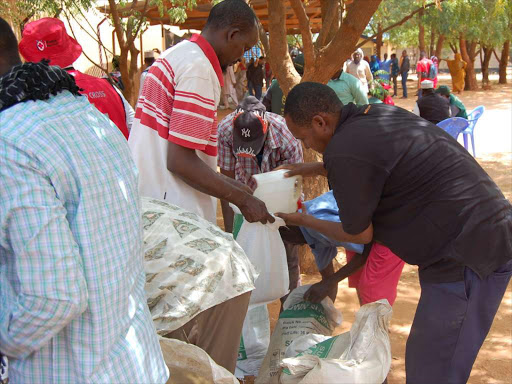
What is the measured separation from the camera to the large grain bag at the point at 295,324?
2973 mm

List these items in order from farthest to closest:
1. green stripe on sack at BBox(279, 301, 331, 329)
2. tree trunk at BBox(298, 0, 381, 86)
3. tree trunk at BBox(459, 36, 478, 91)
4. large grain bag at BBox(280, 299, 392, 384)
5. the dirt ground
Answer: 1. tree trunk at BBox(459, 36, 478, 91)
2. tree trunk at BBox(298, 0, 381, 86)
3. the dirt ground
4. green stripe on sack at BBox(279, 301, 331, 329)
5. large grain bag at BBox(280, 299, 392, 384)

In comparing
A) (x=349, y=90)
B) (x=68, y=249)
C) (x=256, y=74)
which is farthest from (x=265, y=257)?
(x=256, y=74)

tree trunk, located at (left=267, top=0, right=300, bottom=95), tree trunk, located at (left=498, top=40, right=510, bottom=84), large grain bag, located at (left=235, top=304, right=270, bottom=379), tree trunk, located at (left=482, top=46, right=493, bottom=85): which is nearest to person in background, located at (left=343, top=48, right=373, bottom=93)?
tree trunk, located at (left=267, top=0, right=300, bottom=95)

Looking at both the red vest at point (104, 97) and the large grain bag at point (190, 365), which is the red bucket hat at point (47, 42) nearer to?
the red vest at point (104, 97)

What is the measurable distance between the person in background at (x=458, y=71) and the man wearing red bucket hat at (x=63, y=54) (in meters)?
21.9

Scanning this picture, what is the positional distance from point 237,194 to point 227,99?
16469mm

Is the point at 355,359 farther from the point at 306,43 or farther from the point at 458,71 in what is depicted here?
the point at 458,71

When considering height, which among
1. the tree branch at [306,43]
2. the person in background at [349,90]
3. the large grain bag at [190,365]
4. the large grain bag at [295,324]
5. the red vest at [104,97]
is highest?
the tree branch at [306,43]

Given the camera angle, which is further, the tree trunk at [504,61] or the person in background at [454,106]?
the tree trunk at [504,61]

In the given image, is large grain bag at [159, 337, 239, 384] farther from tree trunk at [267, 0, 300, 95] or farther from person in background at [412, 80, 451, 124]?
person in background at [412, 80, 451, 124]

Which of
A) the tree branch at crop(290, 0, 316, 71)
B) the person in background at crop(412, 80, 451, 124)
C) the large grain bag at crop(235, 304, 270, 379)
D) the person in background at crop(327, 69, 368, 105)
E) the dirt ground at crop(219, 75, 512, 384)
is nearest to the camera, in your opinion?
the large grain bag at crop(235, 304, 270, 379)

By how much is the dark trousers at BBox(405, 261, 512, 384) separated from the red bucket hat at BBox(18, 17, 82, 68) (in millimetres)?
2433

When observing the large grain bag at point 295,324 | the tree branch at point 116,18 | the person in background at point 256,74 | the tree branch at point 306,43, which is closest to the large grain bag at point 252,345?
the large grain bag at point 295,324

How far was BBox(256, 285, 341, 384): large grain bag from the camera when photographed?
9.75 ft
